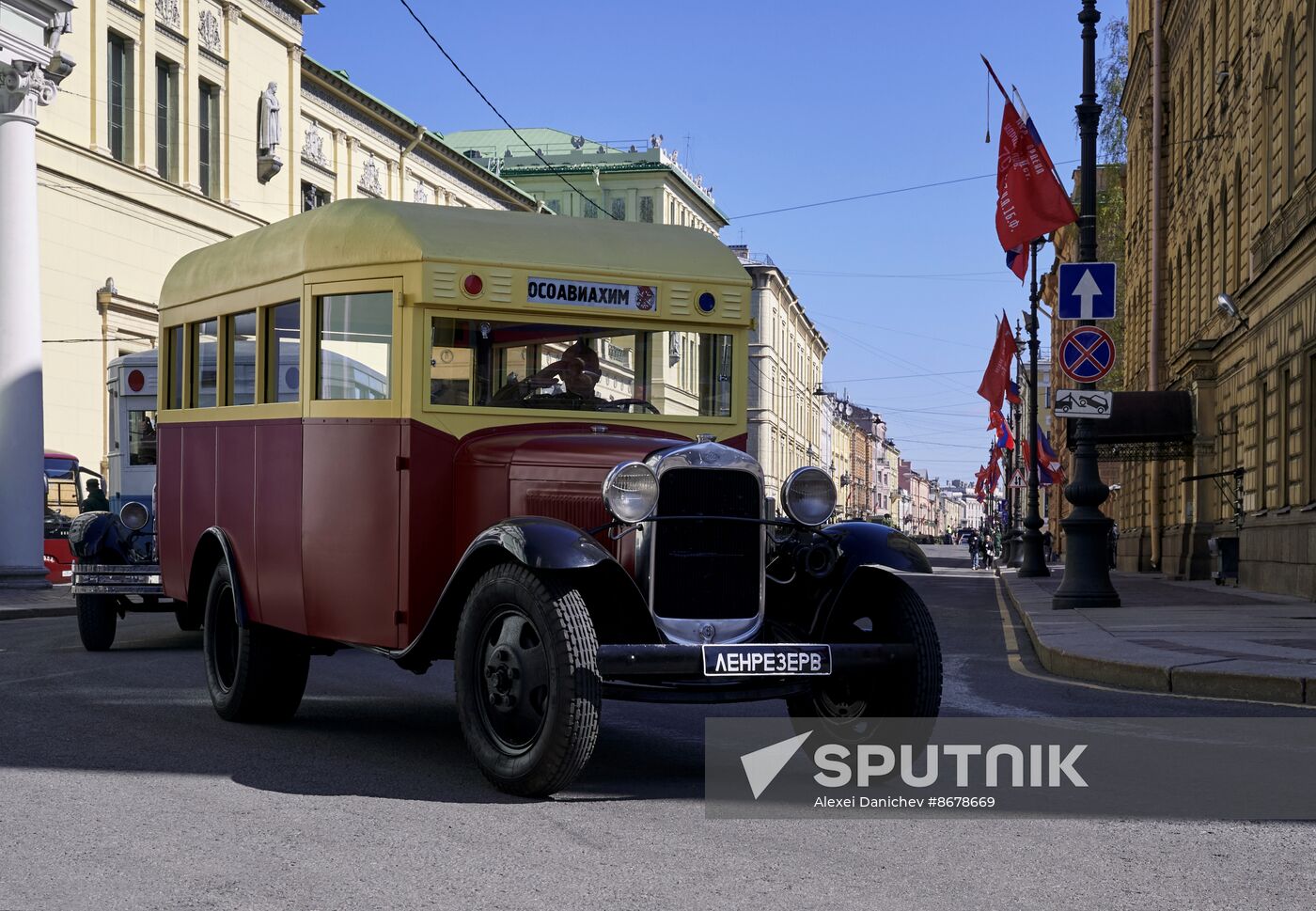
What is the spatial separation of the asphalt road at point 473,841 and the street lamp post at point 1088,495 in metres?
12.2

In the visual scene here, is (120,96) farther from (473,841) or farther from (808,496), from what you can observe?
(473,841)

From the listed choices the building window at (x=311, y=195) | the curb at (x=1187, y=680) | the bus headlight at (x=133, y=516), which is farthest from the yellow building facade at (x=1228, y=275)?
the building window at (x=311, y=195)

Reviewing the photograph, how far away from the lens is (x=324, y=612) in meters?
7.93

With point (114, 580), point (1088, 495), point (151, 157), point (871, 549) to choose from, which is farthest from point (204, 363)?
point (151, 157)

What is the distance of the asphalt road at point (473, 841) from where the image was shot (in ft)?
15.8

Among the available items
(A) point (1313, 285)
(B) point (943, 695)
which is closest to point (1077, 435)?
(A) point (1313, 285)

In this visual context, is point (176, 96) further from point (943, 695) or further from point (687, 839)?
point (687, 839)

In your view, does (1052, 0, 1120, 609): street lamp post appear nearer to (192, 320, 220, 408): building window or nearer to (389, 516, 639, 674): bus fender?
(192, 320, 220, 408): building window

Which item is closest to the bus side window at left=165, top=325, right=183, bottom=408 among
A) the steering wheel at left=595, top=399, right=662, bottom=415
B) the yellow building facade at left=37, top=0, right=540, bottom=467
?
the steering wheel at left=595, top=399, right=662, bottom=415

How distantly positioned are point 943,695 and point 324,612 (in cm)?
447

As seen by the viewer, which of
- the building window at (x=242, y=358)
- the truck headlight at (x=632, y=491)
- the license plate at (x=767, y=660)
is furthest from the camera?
the building window at (x=242, y=358)

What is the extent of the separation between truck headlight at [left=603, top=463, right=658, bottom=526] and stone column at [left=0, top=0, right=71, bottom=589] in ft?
70.2

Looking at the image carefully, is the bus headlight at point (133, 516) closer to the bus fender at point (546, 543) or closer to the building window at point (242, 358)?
the building window at point (242, 358)

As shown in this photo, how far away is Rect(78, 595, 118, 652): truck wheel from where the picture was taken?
46.2 feet
